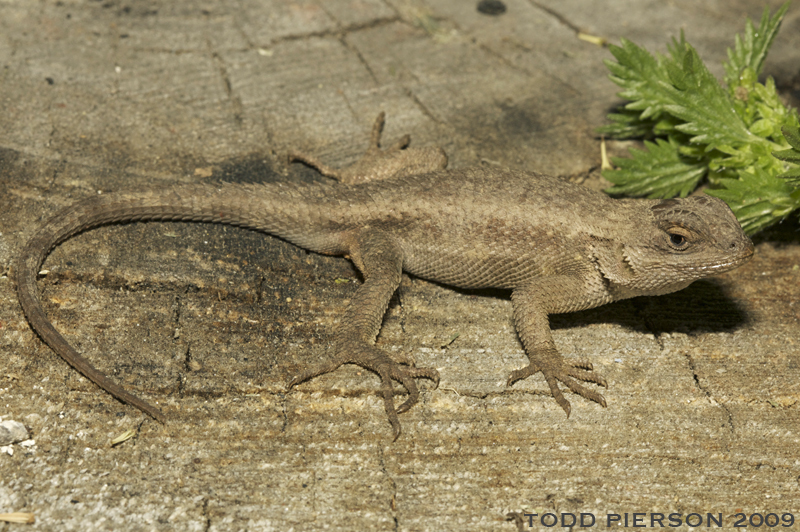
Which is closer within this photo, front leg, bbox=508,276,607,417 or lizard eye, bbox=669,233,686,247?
front leg, bbox=508,276,607,417

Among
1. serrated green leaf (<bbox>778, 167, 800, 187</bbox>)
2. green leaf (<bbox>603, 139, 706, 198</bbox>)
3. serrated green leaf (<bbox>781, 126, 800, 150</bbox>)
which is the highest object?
serrated green leaf (<bbox>781, 126, 800, 150</bbox>)

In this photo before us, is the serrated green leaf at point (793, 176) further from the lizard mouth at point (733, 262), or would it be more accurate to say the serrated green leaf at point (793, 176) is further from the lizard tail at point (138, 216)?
the lizard tail at point (138, 216)

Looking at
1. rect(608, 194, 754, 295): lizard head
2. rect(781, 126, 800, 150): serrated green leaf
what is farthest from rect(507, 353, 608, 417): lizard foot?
rect(781, 126, 800, 150): serrated green leaf

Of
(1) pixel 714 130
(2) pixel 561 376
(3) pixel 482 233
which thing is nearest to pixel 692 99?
(1) pixel 714 130

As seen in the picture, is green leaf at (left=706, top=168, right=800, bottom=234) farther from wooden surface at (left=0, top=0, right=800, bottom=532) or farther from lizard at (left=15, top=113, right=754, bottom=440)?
wooden surface at (left=0, top=0, right=800, bottom=532)

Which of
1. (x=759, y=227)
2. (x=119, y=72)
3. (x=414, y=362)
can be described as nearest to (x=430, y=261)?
(x=414, y=362)

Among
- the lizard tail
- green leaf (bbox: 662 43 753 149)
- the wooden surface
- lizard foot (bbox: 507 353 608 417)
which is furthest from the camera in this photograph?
green leaf (bbox: 662 43 753 149)

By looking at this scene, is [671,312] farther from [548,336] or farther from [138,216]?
[138,216]
